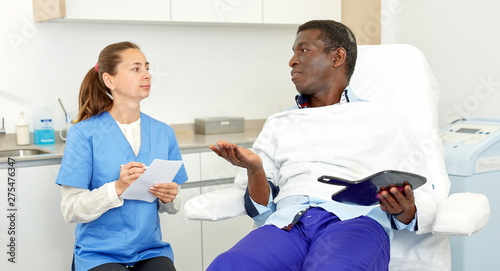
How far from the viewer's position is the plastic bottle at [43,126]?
2.71m

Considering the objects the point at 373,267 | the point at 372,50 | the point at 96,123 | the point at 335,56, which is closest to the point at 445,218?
the point at 373,267

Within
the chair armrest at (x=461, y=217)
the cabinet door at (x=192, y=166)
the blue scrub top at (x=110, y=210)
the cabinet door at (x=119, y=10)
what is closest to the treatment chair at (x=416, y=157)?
the chair armrest at (x=461, y=217)

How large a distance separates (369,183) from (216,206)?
55 cm

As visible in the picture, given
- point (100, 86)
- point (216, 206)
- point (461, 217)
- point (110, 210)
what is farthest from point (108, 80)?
point (461, 217)

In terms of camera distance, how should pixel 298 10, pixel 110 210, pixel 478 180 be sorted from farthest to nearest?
pixel 298 10 → pixel 478 180 → pixel 110 210

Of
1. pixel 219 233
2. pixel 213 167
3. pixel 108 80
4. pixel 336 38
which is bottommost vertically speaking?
pixel 219 233

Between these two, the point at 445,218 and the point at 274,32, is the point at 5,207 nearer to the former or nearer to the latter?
the point at 445,218

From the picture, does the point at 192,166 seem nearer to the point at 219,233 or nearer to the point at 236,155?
the point at 219,233

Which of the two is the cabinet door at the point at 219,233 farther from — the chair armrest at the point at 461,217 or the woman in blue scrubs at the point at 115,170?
the chair armrest at the point at 461,217

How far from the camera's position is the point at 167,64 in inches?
122

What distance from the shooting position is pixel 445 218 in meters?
1.52

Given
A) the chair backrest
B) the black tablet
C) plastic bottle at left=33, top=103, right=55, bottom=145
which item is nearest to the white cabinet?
plastic bottle at left=33, top=103, right=55, bottom=145

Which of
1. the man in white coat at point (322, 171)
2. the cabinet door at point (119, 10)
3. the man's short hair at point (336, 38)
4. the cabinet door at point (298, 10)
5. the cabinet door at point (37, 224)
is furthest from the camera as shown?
the cabinet door at point (298, 10)

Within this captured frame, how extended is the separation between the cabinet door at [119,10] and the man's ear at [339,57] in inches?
46.5
